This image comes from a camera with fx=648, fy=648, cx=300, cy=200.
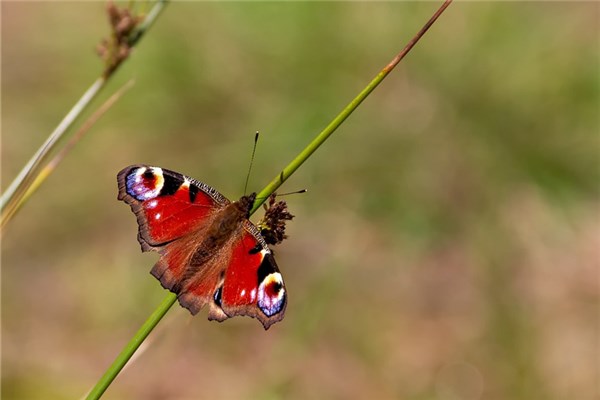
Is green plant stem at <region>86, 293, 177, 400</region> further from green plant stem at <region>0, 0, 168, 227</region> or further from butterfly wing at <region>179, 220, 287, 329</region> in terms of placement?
green plant stem at <region>0, 0, 168, 227</region>

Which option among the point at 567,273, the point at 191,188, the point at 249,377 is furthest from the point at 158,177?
the point at 567,273

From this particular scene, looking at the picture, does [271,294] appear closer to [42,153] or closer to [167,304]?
[167,304]

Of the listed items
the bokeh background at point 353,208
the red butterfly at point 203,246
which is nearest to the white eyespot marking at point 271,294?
the red butterfly at point 203,246

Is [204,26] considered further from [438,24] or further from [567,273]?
[567,273]

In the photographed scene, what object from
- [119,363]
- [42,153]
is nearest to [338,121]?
[119,363]

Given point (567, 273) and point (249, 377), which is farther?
point (567, 273)

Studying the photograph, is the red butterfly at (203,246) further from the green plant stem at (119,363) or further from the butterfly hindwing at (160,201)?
the green plant stem at (119,363)
